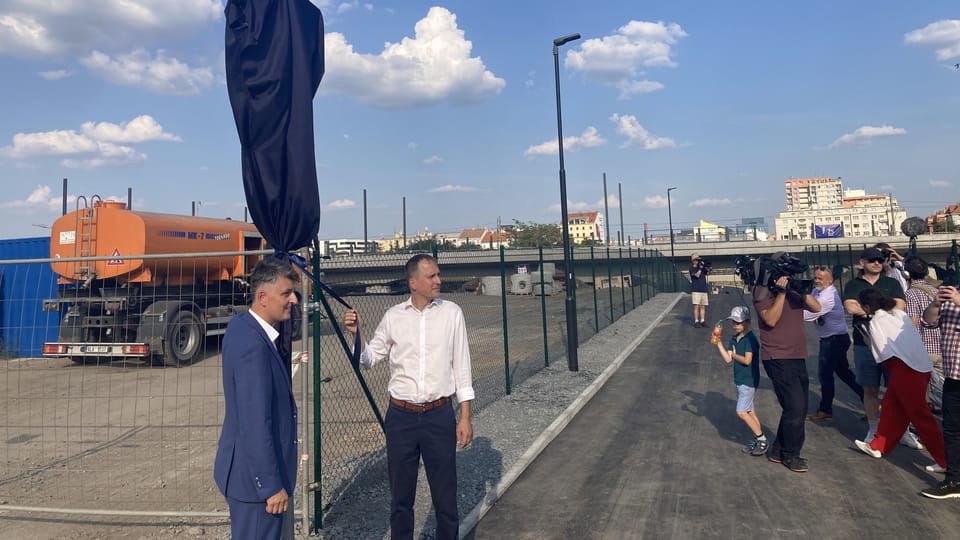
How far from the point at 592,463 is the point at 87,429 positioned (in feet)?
23.5

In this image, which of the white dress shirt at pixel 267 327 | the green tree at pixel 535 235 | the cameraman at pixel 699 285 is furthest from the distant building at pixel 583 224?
the white dress shirt at pixel 267 327

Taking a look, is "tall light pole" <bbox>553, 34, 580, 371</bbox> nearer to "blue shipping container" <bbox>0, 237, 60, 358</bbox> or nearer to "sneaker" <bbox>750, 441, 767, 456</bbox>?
"sneaker" <bbox>750, 441, 767, 456</bbox>

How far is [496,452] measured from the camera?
6.02 meters

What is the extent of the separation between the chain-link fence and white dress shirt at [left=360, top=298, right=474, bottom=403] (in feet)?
2.04

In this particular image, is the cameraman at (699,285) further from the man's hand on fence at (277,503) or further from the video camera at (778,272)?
the man's hand on fence at (277,503)

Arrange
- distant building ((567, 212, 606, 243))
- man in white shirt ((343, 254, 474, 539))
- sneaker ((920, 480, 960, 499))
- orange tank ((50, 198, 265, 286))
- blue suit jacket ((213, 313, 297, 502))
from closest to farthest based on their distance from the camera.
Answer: blue suit jacket ((213, 313, 297, 502))
man in white shirt ((343, 254, 474, 539))
sneaker ((920, 480, 960, 499))
orange tank ((50, 198, 265, 286))
distant building ((567, 212, 606, 243))

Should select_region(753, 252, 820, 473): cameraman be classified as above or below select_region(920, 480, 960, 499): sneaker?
above

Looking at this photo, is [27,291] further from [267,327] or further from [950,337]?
[950,337]

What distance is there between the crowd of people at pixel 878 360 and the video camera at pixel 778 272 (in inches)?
0.9

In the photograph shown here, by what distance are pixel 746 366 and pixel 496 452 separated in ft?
8.98

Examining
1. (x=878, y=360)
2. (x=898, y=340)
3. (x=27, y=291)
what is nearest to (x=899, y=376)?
(x=878, y=360)

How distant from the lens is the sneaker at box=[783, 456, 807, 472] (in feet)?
17.4

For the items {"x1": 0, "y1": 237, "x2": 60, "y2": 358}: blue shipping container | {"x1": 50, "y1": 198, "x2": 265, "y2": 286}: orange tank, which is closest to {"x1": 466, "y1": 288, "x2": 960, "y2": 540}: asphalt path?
{"x1": 50, "y1": 198, "x2": 265, "y2": 286}: orange tank

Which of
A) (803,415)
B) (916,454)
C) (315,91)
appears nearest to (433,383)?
(315,91)
